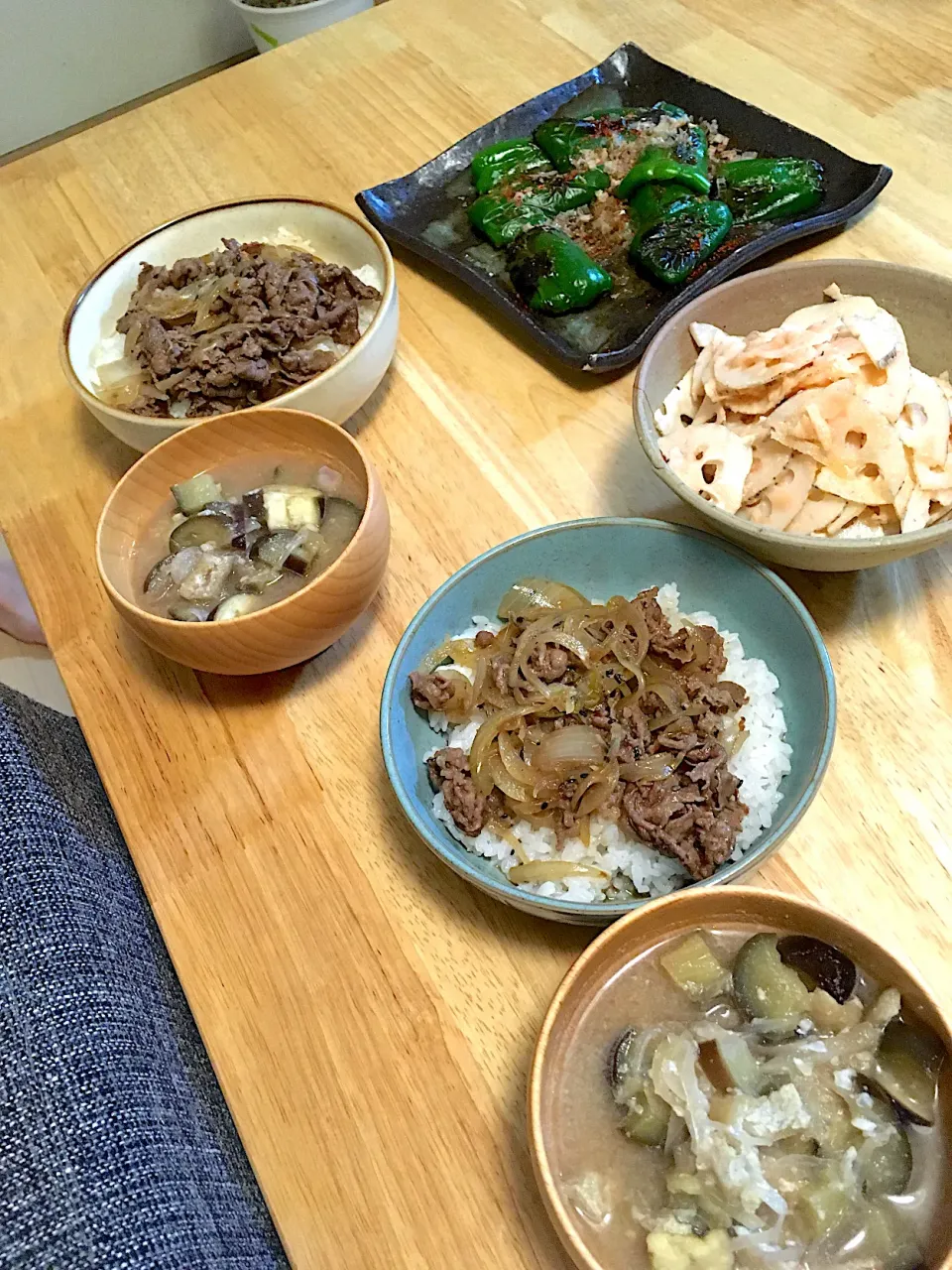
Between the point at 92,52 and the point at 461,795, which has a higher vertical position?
the point at 461,795

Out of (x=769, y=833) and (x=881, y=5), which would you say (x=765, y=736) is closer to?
(x=769, y=833)

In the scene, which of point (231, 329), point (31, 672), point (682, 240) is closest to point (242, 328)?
point (231, 329)

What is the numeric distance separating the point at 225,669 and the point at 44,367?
1043 millimetres

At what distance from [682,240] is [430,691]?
1039 mm

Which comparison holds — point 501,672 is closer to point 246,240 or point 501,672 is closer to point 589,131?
point 246,240

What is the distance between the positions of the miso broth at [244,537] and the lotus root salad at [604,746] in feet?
0.90

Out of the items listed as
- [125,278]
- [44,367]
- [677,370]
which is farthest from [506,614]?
[44,367]

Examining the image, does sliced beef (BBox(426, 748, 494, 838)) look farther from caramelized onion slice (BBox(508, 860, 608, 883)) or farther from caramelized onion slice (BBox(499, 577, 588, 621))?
caramelized onion slice (BBox(499, 577, 588, 621))

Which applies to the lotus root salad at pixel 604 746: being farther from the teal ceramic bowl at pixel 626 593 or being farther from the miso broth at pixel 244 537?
the miso broth at pixel 244 537

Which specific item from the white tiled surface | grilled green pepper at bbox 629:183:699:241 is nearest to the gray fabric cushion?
the white tiled surface

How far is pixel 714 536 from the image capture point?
4.44ft

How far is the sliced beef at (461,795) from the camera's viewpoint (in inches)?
47.4

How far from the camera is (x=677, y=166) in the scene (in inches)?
76.8

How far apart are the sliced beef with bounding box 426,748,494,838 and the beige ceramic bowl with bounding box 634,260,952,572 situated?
18.1 inches
